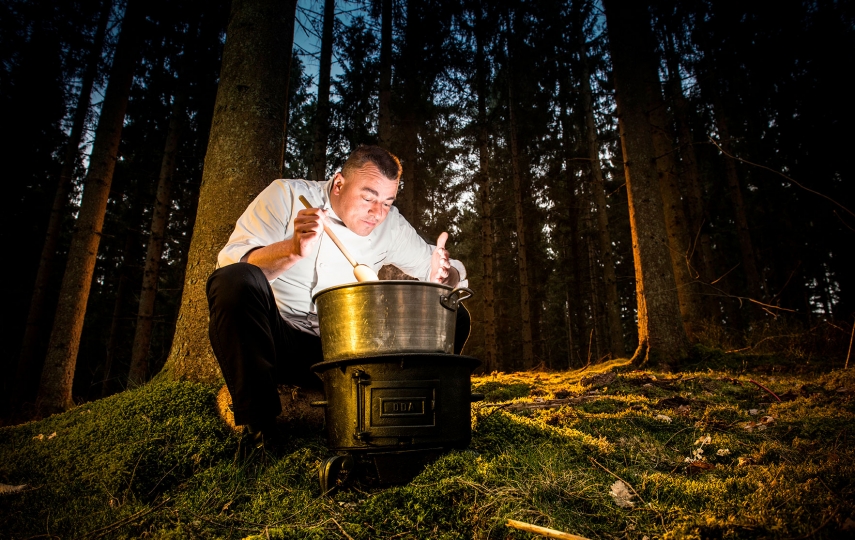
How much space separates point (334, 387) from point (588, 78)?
13856 millimetres

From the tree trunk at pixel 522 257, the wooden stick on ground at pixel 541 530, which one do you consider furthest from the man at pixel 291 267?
the tree trunk at pixel 522 257

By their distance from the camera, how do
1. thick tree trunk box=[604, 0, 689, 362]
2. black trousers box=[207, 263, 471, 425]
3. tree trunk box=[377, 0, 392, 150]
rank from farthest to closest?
1. tree trunk box=[377, 0, 392, 150]
2. thick tree trunk box=[604, 0, 689, 362]
3. black trousers box=[207, 263, 471, 425]

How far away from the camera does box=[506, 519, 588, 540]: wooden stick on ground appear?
138cm

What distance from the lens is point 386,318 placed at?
6.32ft

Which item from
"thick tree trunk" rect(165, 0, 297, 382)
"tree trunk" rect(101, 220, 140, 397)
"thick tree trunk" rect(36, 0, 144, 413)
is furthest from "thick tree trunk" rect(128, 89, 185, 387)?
"thick tree trunk" rect(165, 0, 297, 382)

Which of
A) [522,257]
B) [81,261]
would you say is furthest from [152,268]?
[522,257]

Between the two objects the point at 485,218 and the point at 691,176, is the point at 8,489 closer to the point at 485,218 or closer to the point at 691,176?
the point at 485,218

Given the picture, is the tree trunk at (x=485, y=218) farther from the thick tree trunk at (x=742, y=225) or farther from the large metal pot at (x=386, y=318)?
the large metal pot at (x=386, y=318)

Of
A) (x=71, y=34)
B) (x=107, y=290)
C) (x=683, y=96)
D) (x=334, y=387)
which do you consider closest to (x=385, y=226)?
(x=334, y=387)

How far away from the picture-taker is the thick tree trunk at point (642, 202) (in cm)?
587

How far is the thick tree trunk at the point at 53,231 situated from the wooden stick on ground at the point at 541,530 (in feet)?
37.5

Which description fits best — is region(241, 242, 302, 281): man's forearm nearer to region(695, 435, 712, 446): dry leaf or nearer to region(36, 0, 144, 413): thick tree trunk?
region(695, 435, 712, 446): dry leaf

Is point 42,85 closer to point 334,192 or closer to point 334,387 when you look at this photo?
point 334,192

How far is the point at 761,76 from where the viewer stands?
30.0 ft
